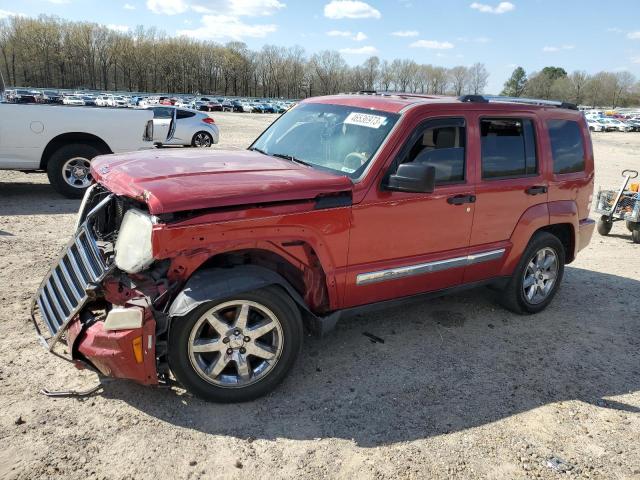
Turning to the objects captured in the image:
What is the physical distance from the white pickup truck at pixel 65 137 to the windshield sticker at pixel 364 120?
5.52m

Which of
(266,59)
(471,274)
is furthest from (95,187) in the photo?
(266,59)

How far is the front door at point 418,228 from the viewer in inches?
149

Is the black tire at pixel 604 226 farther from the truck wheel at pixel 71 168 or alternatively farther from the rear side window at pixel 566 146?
the truck wheel at pixel 71 168

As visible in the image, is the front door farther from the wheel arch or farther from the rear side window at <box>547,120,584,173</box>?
the wheel arch

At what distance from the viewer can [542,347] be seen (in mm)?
4582

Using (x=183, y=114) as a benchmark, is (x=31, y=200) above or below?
below

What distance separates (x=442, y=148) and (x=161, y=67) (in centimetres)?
12919

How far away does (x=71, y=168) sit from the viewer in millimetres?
9047

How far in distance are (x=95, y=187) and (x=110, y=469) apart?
2.14 meters

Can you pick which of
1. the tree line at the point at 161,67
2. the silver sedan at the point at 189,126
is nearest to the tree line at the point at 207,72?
the tree line at the point at 161,67

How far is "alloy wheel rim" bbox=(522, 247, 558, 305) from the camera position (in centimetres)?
516

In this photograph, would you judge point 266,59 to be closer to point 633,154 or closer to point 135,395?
point 633,154

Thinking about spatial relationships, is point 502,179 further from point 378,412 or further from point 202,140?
point 202,140

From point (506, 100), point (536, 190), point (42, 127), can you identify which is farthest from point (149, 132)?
point (536, 190)
